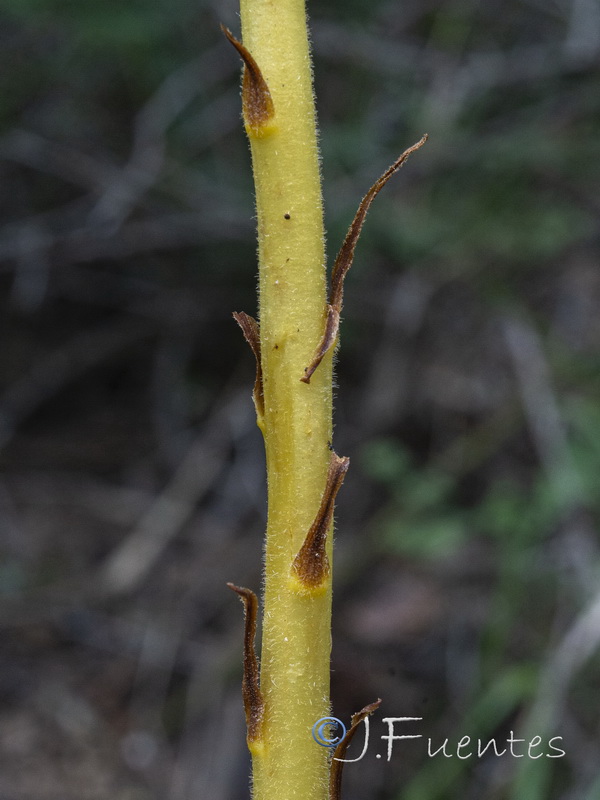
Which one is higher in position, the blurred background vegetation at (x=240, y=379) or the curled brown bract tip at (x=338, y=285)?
the blurred background vegetation at (x=240, y=379)

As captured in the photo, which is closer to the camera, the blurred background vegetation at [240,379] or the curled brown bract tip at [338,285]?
the curled brown bract tip at [338,285]

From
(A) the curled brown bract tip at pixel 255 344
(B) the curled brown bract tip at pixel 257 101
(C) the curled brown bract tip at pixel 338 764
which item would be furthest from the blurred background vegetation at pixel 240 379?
(B) the curled brown bract tip at pixel 257 101

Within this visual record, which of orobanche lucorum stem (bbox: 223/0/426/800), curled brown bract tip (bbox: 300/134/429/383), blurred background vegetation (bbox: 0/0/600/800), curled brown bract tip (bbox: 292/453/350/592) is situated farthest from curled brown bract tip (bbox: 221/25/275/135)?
blurred background vegetation (bbox: 0/0/600/800)

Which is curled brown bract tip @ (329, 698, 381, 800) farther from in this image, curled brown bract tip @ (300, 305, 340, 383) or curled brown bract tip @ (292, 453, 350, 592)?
curled brown bract tip @ (300, 305, 340, 383)

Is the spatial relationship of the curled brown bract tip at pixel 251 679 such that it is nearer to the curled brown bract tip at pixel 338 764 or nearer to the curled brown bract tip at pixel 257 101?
the curled brown bract tip at pixel 338 764

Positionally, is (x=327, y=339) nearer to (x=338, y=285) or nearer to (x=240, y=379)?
(x=338, y=285)

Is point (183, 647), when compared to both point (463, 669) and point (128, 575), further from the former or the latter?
point (463, 669)

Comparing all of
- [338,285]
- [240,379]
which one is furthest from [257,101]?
[240,379]
